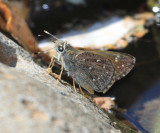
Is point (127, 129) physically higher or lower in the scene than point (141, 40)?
lower

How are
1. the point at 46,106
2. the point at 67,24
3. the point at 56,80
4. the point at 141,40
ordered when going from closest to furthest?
the point at 46,106 < the point at 56,80 < the point at 141,40 < the point at 67,24

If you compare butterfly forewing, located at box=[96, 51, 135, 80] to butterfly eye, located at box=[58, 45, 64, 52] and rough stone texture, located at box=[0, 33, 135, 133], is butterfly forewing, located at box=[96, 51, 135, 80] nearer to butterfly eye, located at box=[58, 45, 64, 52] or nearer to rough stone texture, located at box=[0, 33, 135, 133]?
butterfly eye, located at box=[58, 45, 64, 52]

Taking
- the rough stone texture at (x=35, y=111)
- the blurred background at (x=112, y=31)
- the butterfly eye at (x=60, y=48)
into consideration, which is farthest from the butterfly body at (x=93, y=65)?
the rough stone texture at (x=35, y=111)

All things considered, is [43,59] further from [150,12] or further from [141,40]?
[150,12]

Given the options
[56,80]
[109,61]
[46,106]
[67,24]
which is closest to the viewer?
[46,106]

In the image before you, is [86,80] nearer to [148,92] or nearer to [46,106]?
[148,92]

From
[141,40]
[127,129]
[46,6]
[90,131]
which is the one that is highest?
[46,6]

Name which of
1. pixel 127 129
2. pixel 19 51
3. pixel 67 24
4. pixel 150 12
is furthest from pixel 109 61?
pixel 150 12

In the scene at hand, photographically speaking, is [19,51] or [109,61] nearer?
[19,51]
